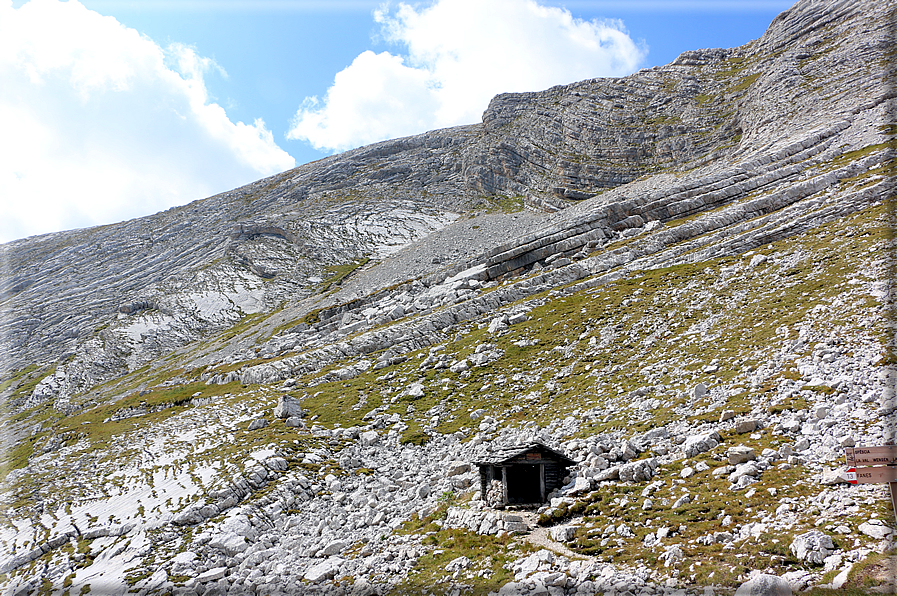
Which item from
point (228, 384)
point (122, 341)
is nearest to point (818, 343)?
point (228, 384)

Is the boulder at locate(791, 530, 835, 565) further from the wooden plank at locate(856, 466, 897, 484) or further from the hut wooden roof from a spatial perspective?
the hut wooden roof

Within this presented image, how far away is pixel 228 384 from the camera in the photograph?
5269cm

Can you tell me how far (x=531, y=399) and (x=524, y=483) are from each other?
37.5ft

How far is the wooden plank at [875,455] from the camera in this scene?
9.20 metres

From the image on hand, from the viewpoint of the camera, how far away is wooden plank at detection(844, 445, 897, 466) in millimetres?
9195

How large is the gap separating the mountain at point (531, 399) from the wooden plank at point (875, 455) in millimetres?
3522

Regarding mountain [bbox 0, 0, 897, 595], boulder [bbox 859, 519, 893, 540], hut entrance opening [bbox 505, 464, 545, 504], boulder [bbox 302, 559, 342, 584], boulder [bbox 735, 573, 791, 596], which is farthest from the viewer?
hut entrance opening [bbox 505, 464, 545, 504]

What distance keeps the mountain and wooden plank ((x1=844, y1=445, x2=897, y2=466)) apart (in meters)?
3.52

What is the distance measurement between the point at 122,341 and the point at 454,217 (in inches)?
3058

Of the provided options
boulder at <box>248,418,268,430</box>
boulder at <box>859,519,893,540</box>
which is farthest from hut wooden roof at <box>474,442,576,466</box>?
boulder at <box>248,418,268,430</box>

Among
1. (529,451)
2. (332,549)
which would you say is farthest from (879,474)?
(332,549)

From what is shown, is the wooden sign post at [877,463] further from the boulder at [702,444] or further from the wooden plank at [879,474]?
the boulder at [702,444]

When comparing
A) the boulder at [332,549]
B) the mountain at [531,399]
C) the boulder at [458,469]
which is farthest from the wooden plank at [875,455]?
the boulder at [458,469]

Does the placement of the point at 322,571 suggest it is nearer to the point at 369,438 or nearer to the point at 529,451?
the point at 529,451
